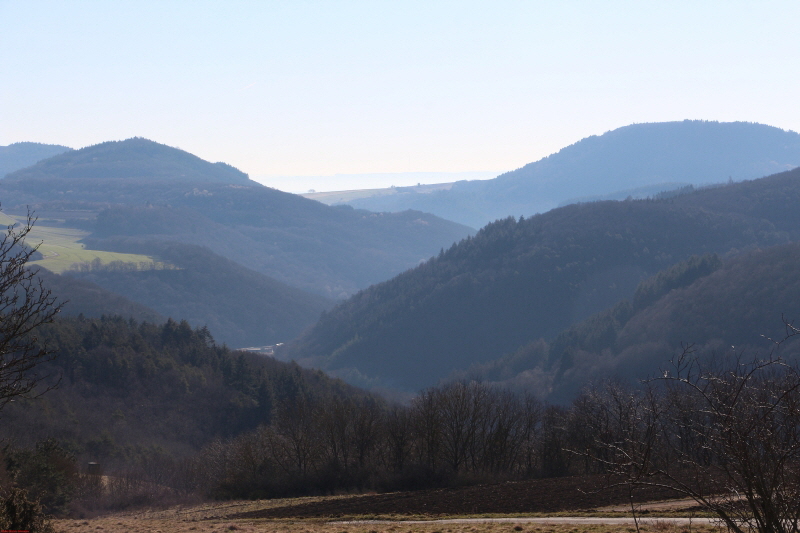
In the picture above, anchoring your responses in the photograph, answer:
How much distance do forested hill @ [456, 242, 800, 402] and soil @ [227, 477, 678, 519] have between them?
119 metres

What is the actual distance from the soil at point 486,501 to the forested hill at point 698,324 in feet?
391

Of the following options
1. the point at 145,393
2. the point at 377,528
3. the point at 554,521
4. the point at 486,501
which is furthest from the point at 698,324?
the point at 377,528

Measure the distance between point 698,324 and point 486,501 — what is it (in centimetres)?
15262

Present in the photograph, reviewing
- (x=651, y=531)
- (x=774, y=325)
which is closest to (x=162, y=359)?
(x=651, y=531)

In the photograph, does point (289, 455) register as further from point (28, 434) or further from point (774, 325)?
point (774, 325)

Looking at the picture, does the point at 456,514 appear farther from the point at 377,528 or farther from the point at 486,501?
the point at 377,528

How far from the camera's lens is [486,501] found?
106 ft

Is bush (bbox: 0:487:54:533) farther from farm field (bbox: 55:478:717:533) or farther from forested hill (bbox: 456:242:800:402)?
forested hill (bbox: 456:242:800:402)

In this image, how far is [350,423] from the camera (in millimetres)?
60000

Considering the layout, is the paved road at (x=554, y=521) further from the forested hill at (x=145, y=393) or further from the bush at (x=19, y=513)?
the forested hill at (x=145, y=393)

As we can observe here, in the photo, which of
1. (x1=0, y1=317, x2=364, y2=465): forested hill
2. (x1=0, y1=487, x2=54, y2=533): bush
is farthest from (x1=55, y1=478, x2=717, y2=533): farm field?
(x1=0, y1=317, x2=364, y2=465): forested hill

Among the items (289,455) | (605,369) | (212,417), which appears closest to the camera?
(289,455)

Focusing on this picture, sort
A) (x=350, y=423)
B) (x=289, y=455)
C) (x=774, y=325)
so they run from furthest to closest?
(x=774, y=325) → (x=350, y=423) → (x=289, y=455)

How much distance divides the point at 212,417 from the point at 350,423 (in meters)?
60.8
